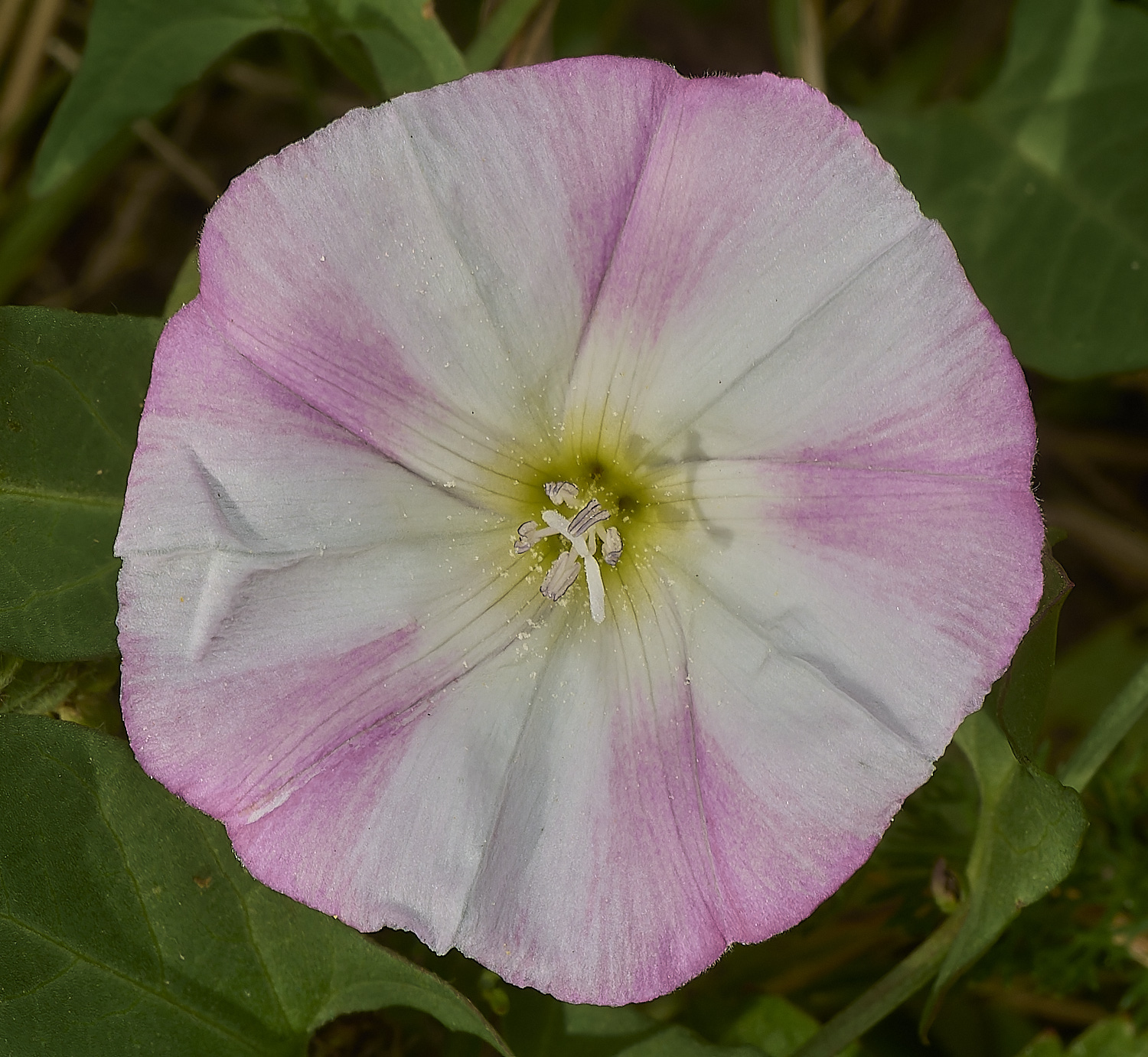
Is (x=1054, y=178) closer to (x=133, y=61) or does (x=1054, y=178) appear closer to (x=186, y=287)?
(x=186, y=287)

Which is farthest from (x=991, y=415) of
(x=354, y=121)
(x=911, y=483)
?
(x=354, y=121)

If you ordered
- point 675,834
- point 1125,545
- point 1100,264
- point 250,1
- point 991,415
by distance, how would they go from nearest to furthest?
point 991,415
point 675,834
point 250,1
point 1100,264
point 1125,545

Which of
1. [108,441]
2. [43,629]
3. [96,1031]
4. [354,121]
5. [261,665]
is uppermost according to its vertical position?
[354,121]

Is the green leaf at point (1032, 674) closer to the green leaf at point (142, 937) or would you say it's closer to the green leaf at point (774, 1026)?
the green leaf at point (774, 1026)

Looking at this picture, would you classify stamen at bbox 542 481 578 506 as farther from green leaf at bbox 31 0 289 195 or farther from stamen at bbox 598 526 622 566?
green leaf at bbox 31 0 289 195

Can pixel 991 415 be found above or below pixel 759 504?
above

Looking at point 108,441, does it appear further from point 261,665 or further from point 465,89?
point 465,89

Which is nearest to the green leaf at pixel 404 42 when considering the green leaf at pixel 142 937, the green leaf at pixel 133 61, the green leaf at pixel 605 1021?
the green leaf at pixel 133 61
